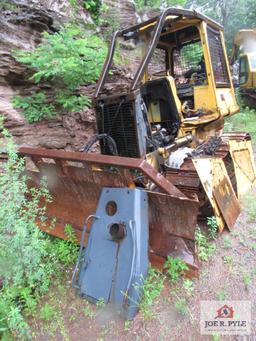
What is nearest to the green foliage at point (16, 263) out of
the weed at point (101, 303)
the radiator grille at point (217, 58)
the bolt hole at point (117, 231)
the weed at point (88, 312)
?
the weed at point (88, 312)

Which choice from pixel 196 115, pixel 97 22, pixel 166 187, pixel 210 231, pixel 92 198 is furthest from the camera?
pixel 97 22

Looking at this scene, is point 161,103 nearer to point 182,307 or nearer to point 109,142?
point 109,142

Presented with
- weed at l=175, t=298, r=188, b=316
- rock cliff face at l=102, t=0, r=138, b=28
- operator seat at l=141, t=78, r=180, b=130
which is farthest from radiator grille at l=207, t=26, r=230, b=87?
rock cliff face at l=102, t=0, r=138, b=28

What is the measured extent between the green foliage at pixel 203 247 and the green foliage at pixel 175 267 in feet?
1.25

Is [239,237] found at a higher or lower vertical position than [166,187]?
lower

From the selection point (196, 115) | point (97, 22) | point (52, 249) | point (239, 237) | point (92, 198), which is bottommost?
point (52, 249)

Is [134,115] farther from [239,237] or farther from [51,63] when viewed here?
[51,63]

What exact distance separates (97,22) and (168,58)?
3.11 metres

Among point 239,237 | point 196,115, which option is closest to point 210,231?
point 239,237

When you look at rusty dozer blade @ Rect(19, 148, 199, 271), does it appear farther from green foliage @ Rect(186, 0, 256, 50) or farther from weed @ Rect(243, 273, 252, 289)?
green foliage @ Rect(186, 0, 256, 50)

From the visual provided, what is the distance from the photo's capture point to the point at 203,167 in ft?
9.10

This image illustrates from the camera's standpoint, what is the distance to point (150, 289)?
7.40ft

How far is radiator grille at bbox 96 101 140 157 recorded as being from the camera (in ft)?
9.61

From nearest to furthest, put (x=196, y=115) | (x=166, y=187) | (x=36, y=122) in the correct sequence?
(x=166, y=187) < (x=196, y=115) < (x=36, y=122)
